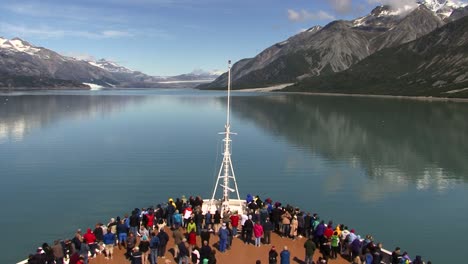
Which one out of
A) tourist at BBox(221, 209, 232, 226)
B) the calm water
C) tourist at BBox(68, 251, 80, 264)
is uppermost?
tourist at BBox(221, 209, 232, 226)

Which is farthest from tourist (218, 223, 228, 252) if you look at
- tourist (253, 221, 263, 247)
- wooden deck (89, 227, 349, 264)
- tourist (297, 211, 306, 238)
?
tourist (297, 211, 306, 238)

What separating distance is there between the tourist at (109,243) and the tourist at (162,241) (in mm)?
3111

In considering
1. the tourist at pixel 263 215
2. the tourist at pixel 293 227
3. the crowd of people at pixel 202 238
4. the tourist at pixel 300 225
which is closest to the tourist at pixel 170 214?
the crowd of people at pixel 202 238

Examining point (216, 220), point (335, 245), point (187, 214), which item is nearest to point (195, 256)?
point (216, 220)

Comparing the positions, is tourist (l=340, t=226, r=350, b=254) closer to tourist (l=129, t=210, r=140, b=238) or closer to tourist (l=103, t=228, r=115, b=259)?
tourist (l=129, t=210, r=140, b=238)

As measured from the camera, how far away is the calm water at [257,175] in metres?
43.0

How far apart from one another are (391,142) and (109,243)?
81.7m

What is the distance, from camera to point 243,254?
31031 mm

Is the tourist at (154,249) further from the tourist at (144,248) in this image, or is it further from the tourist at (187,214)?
the tourist at (187,214)

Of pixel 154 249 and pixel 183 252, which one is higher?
pixel 183 252

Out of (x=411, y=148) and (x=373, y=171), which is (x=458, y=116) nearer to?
(x=411, y=148)

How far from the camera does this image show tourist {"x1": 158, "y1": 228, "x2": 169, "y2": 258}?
96.8 feet

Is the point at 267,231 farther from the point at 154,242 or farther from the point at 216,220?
the point at 154,242

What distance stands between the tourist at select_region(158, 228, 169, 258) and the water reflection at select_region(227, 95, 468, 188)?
115 feet
